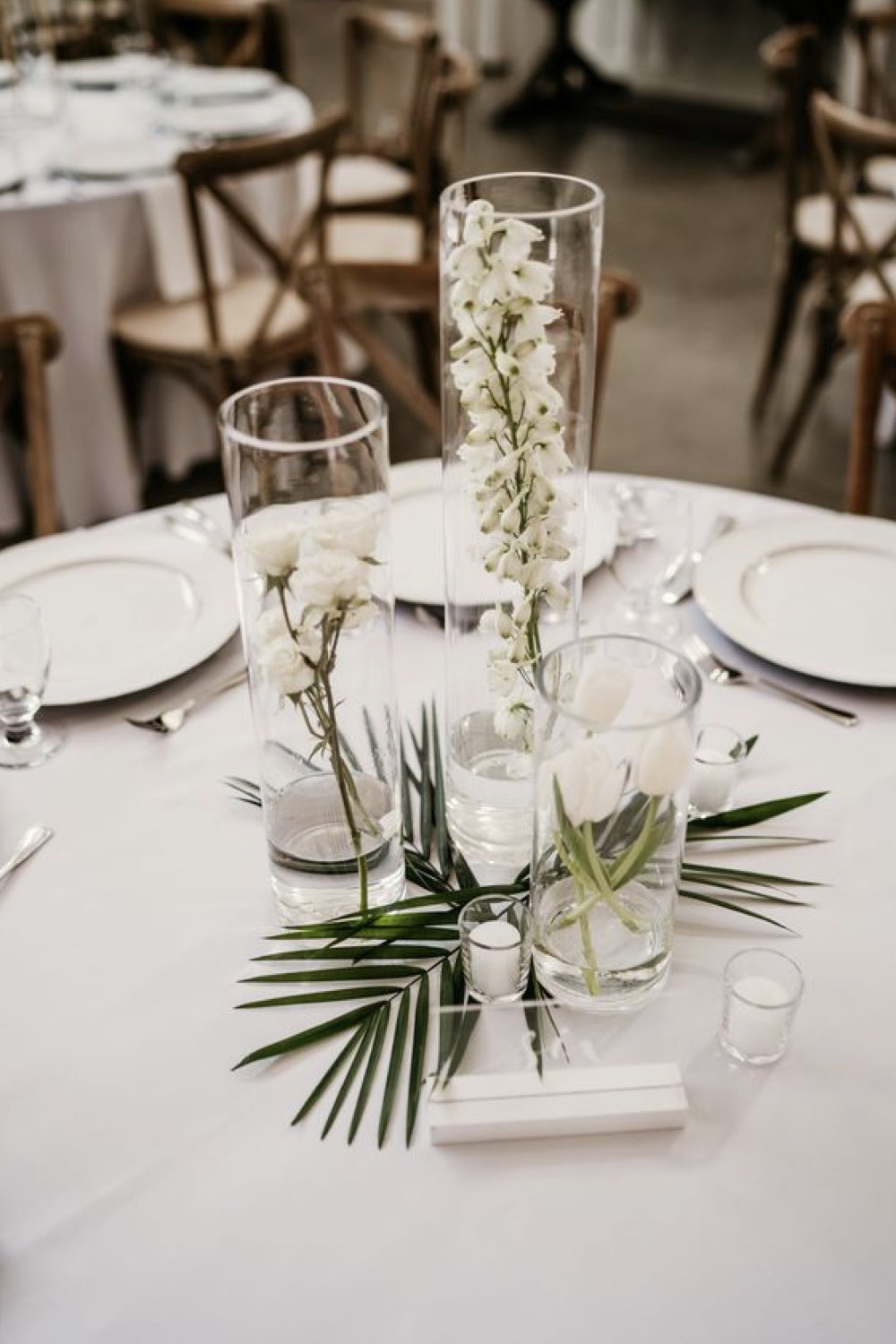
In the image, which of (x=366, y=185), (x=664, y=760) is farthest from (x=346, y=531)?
(x=366, y=185)

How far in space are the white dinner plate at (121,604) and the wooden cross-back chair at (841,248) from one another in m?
1.87

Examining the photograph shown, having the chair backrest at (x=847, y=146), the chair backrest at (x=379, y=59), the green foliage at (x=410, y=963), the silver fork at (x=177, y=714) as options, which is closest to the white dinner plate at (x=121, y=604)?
the silver fork at (x=177, y=714)

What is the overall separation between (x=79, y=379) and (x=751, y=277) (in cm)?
275

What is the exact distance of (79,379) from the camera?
2982 mm

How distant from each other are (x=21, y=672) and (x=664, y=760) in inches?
24.9

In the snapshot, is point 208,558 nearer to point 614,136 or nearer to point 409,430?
point 409,430

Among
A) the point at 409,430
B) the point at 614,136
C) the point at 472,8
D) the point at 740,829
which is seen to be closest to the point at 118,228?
the point at 409,430

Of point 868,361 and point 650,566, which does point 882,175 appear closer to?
point 868,361

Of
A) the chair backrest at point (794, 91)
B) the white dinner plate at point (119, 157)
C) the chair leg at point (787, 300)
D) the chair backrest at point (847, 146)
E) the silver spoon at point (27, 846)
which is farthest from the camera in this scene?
the chair leg at point (787, 300)

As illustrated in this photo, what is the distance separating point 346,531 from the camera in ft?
2.57

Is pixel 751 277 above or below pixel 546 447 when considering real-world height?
below

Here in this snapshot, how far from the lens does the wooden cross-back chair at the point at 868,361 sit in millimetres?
1678

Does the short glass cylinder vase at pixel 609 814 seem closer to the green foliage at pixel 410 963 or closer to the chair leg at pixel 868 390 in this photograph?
the green foliage at pixel 410 963

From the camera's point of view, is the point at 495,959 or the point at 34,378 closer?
the point at 495,959
